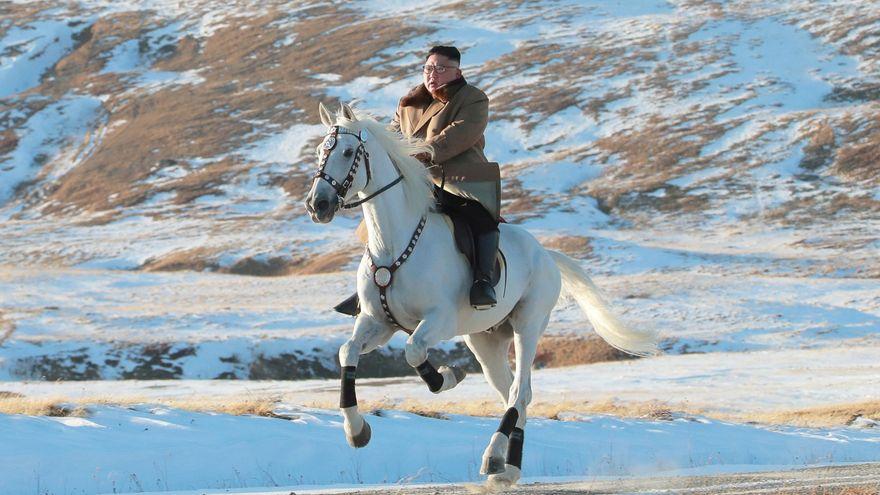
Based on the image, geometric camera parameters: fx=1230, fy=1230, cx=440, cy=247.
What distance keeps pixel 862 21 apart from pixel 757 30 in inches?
388

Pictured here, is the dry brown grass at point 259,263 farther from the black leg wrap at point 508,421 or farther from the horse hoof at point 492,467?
the horse hoof at point 492,467

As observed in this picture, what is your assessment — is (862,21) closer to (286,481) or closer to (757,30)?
(757,30)

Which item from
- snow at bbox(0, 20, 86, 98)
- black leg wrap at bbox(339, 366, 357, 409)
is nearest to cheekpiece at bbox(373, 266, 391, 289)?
black leg wrap at bbox(339, 366, 357, 409)

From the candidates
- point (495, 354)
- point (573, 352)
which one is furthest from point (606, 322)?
point (573, 352)

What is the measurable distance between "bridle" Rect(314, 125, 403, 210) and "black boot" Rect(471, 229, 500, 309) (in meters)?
1.21

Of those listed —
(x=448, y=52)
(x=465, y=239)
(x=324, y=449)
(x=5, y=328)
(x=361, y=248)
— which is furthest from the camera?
(x=361, y=248)

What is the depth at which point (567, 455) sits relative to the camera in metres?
18.4

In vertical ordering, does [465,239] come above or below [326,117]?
below

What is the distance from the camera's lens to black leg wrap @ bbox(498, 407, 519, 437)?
41.1ft

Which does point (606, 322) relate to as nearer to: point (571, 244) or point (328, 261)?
point (571, 244)

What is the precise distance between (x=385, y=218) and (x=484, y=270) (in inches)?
47.3

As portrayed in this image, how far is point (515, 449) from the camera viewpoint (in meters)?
12.4

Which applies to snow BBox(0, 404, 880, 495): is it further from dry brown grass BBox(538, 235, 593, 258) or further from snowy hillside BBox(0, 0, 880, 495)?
dry brown grass BBox(538, 235, 593, 258)

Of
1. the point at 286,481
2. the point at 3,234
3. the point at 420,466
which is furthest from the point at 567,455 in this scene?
the point at 3,234
